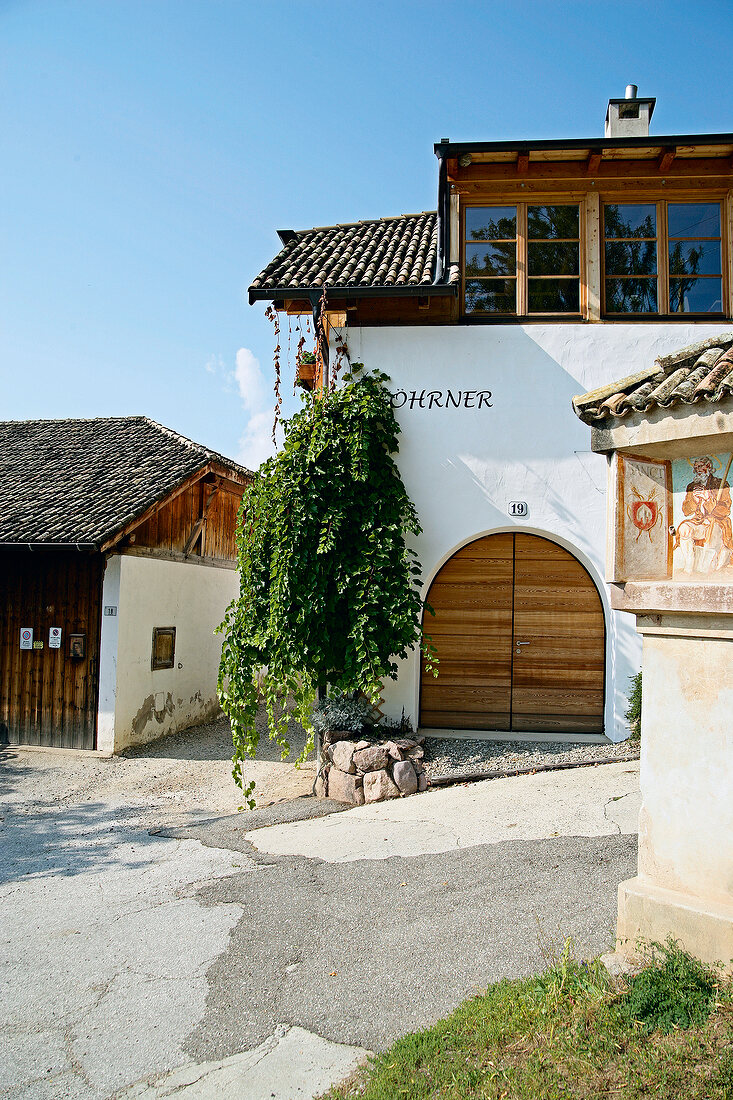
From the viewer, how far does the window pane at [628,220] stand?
9.35 m

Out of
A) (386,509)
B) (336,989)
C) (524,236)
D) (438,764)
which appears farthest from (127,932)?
(524,236)

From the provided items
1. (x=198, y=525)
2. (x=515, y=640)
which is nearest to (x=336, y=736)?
(x=515, y=640)

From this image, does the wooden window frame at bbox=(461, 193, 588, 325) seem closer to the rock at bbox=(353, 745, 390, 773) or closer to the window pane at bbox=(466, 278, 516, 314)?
the window pane at bbox=(466, 278, 516, 314)

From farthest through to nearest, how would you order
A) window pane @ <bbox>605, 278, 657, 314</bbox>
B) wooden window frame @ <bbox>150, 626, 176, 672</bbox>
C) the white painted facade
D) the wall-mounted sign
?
wooden window frame @ <bbox>150, 626, 176, 672</bbox>, the white painted facade, window pane @ <bbox>605, 278, 657, 314</bbox>, the wall-mounted sign

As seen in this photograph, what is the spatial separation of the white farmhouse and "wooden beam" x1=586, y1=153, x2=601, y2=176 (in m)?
0.02

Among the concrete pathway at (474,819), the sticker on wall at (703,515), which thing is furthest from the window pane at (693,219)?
the sticker on wall at (703,515)

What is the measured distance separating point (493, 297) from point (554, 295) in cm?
76

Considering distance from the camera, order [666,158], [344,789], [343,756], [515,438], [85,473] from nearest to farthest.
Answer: [344,789]
[343,756]
[666,158]
[515,438]
[85,473]

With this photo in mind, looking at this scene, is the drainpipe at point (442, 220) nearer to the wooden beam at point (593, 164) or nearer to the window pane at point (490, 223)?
the window pane at point (490, 223)

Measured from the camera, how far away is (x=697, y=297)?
9.28m

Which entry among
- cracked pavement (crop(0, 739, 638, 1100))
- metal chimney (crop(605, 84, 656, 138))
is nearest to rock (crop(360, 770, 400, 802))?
cracked pavement (crop(0, 739, 638, 1100))

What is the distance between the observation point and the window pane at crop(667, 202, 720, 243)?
9281 millimetres

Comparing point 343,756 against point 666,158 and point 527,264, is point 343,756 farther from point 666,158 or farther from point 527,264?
point 666,158

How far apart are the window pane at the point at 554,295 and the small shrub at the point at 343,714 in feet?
17.4
